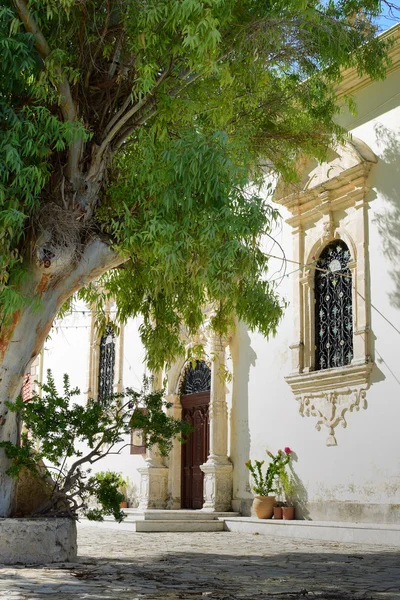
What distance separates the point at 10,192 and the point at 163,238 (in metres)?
1.29

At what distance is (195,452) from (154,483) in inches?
37.7

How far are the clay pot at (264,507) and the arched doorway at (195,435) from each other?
227 centimetres

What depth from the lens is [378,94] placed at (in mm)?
11711

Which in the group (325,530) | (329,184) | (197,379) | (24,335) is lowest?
(325,530)

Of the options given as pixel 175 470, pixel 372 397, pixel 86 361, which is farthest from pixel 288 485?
pixel 86 361

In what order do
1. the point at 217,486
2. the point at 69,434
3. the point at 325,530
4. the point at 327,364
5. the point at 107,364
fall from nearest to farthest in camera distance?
the point at 69,434, the point at 325,530, the point at 327,364, the point at 217,486, the point at 107,364

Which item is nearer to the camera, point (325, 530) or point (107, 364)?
point (325, 530)

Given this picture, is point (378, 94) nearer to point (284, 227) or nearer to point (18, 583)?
point (284, 227)

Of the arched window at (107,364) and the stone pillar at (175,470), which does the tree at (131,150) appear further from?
the arched window at (107,364)

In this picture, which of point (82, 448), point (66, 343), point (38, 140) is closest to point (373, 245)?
point (38, 140)

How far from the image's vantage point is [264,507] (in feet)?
39.8

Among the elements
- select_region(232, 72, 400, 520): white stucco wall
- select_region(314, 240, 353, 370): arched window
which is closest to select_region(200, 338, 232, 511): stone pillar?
select_region(232, 72, 400, 520): white stucco wall

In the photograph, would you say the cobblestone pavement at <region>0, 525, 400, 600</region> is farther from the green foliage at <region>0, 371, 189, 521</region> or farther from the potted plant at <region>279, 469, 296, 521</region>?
the potted plant at <region>279, 469, 296, 521</region>

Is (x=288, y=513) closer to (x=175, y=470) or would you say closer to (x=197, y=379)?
(x=175, y=470)
